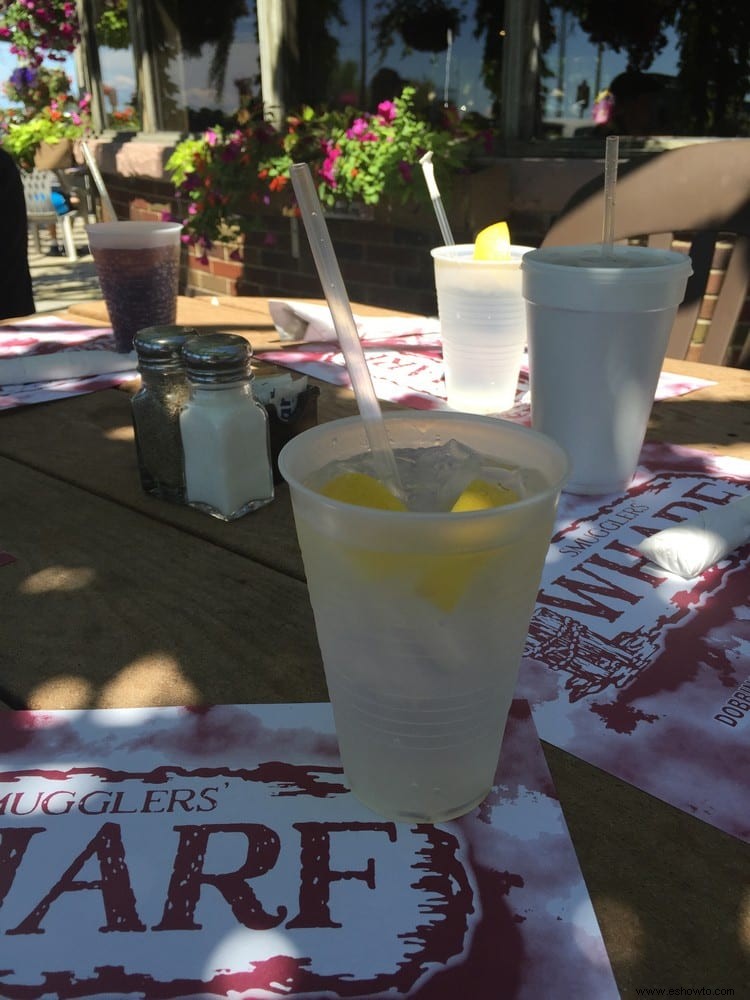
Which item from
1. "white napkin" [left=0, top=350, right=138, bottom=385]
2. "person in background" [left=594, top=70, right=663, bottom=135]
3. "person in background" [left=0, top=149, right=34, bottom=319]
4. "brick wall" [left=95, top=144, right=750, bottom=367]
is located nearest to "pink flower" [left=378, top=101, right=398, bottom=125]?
"brick wall" [left=95, top=144, right=750, bottom=367]

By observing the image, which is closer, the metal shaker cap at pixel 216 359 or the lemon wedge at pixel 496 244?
the metal shaker cap at pixel 216 359

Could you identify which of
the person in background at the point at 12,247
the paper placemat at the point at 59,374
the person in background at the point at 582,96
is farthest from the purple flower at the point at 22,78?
the paper placemat at the point at 59,374

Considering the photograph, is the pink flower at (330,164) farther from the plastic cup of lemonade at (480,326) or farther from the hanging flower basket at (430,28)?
the plastic cup of lemonade at (480,326)

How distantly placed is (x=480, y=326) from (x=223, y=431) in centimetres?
43

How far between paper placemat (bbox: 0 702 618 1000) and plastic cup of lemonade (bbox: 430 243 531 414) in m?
0.65

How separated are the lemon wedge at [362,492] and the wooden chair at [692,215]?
1.25 metres

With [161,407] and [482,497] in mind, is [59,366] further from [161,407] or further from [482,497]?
[482,497]

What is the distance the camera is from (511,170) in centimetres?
298

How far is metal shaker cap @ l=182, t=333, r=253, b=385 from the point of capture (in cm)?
78

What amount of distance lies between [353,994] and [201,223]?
380 cm

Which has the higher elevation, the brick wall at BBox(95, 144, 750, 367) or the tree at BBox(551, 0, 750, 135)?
the tree at BBox(551, 0, 750, 135)

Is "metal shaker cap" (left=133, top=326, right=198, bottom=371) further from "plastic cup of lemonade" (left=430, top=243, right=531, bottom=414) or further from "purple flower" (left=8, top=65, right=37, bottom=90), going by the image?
"purple flower" (left=8, top=65, right=37, bottom=90)

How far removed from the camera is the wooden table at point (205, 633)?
42 cm

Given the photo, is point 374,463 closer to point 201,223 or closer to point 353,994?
point 353,994
